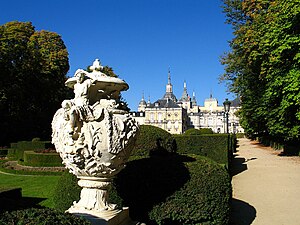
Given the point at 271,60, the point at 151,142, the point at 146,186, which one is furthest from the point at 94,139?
the point at 271,60

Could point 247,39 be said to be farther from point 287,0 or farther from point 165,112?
point 165,112

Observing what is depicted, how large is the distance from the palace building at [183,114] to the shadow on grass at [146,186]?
76133 mm

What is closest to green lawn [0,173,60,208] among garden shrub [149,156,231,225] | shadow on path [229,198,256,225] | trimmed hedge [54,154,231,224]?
trimmed hedge [54,154,231,224]

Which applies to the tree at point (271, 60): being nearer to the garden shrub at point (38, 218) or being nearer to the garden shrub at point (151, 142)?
the garden shrub at point (151, 142)

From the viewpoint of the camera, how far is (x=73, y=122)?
12.8ft

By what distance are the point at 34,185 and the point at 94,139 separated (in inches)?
373

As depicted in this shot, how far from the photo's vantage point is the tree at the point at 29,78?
29312 millimetres

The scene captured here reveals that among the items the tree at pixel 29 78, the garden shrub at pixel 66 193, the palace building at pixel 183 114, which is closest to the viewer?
the garden shrub at pixel 66 193

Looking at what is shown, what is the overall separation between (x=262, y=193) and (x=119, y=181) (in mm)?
6467

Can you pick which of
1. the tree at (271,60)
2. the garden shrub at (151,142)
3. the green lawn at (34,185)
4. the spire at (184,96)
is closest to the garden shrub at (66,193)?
the garden shrub at (151,142)

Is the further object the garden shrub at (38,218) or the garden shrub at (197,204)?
the garden shrub at (197,204)

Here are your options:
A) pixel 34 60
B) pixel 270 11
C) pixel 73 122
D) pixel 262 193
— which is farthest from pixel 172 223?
pixel 34 60

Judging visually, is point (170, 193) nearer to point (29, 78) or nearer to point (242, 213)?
point (242, 213)

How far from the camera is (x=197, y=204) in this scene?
5.62 m
